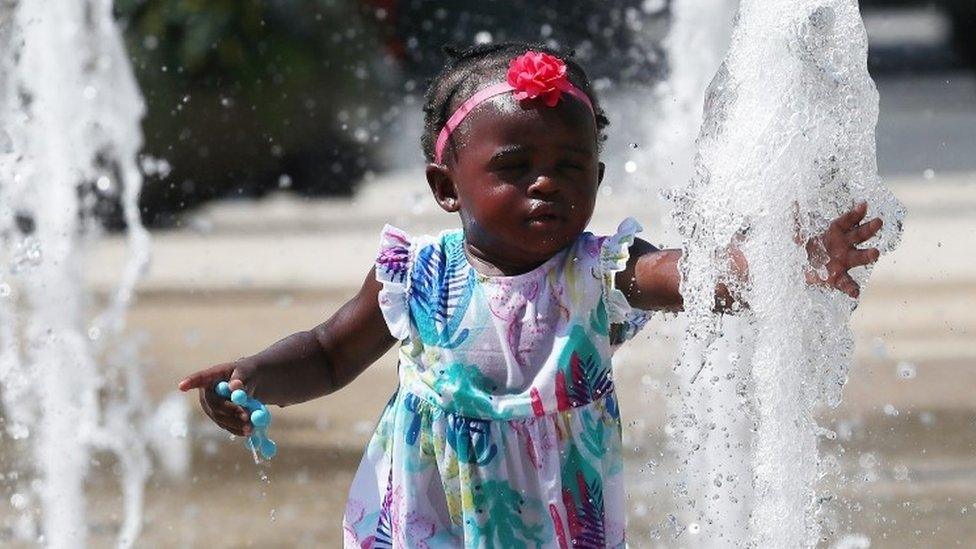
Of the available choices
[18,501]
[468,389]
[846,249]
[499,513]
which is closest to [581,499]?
[499,513]

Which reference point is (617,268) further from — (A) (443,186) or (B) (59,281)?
(B) (59,281)

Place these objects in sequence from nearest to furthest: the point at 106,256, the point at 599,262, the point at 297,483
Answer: the point at 599,262, the point at 297,483, the point at 106,256

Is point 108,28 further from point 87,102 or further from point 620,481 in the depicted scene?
point 620,481

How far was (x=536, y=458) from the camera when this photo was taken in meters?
2.51

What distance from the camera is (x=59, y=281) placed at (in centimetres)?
551

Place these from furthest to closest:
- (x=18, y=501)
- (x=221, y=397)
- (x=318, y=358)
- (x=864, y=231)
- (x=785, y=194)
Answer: (x=18, y=501)
(x=318, y=358)
(x=221, y=397)
(x=785, y=194)
(x=864, y=231)

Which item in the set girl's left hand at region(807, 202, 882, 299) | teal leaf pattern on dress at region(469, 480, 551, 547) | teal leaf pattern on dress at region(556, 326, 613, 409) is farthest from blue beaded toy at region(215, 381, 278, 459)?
girl's left hand at region(807, 202, 882, 299)

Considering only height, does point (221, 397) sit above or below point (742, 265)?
below

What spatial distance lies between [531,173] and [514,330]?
0.76ft

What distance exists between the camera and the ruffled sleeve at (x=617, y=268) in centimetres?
250

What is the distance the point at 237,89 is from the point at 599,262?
272 inches

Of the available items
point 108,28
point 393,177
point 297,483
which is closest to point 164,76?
point 393,177

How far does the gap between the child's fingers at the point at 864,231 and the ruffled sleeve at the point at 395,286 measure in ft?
2.34

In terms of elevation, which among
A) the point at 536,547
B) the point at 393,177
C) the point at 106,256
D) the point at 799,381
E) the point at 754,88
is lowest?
the point at 536,547
